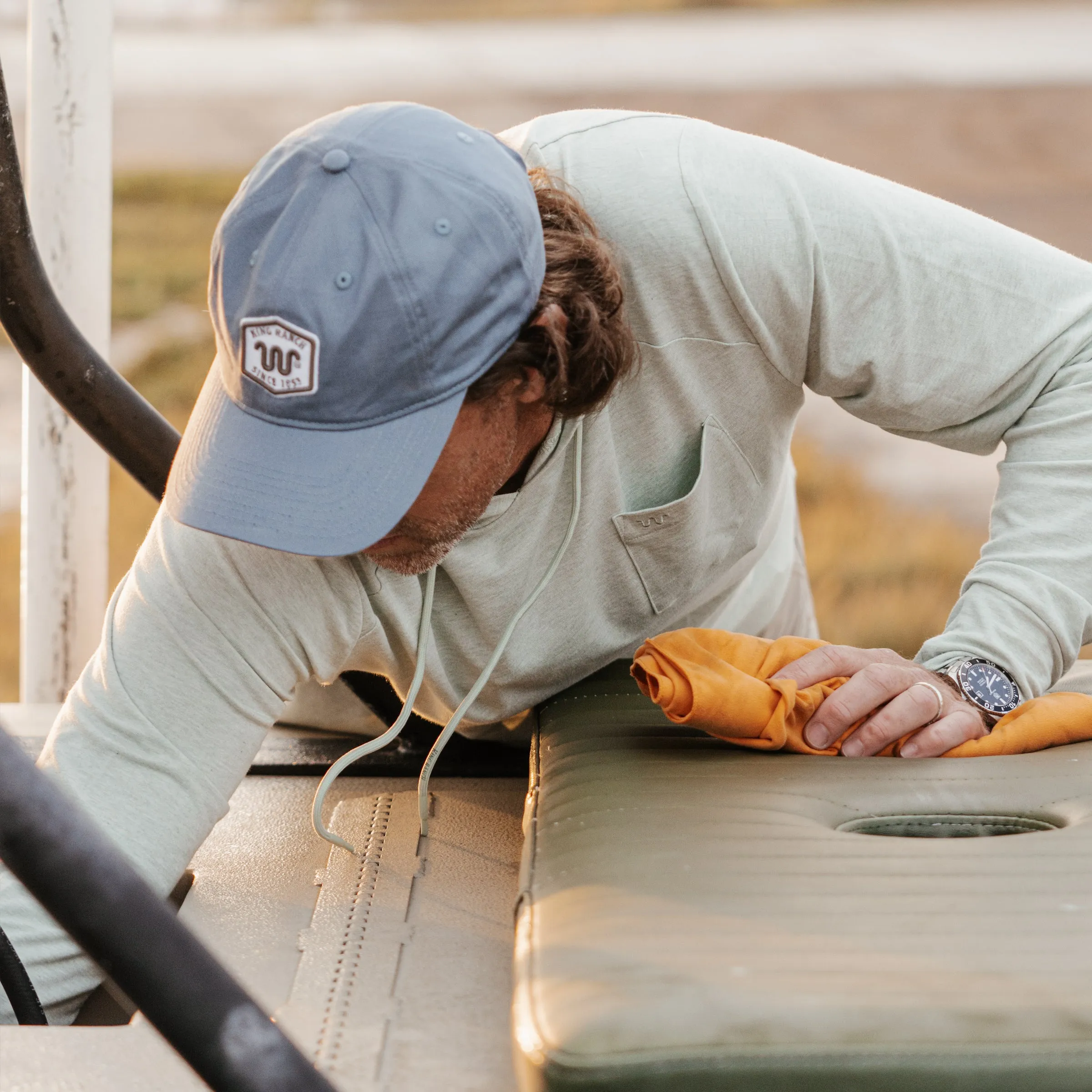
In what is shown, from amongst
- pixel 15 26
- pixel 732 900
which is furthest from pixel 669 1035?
pixel 15 26

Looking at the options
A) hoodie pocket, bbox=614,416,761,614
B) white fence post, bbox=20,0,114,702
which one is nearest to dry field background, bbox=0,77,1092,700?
white fence post, bbox=20,0,114,702

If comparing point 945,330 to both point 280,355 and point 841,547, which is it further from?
point 841,547

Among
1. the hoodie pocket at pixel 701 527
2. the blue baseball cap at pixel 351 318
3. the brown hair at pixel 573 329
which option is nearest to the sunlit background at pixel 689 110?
A: the hoodie pocket at pixel 701 527

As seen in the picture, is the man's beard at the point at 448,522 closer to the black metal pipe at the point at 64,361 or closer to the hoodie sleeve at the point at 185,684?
the hoodie sleeve at the point at 185,684

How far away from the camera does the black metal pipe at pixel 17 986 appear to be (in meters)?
0.83

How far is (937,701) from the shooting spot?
3.02 ft

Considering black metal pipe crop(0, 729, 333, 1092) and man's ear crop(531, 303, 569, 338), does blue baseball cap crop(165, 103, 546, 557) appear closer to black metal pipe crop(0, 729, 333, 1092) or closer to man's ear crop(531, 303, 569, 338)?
man's ear crop(531, 303, 569, 338)

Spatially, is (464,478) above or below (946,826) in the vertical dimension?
above

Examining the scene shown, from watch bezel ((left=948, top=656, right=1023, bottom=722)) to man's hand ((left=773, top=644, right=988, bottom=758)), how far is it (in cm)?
3

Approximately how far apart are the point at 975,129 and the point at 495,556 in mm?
5738

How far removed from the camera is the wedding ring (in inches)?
36.3

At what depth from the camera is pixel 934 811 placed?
2.77 ft

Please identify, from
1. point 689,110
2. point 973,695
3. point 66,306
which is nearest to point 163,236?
point 689,110

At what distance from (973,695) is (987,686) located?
0.05ft
